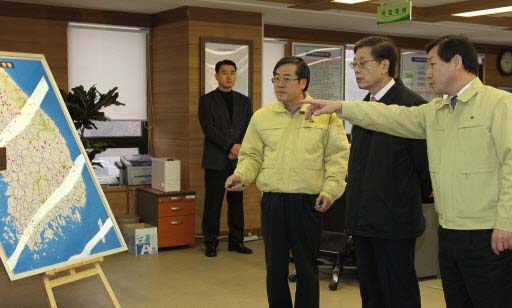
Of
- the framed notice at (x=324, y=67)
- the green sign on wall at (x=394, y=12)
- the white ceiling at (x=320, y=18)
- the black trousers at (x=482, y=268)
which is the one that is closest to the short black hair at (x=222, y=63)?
the white ceiling at (x=320, y=18)

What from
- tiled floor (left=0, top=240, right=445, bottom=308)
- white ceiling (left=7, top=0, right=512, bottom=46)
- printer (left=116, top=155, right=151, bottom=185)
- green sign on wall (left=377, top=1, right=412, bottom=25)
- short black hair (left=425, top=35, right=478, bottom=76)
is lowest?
tiled floor (left=0, top=240, right=445, bottom=308)

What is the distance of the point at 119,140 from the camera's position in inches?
286

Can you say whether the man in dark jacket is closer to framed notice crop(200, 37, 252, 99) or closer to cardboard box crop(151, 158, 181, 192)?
cardboard box crop(151, 158, 181, 192)

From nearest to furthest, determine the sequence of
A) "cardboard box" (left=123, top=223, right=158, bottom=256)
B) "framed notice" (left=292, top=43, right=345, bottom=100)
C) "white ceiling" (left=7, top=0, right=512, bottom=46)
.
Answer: "cardboard box" (left=123, top=223, right=158, bottom=256)
"white ceiling" (left=7, top=0, right=512, bottom=46)
"framed notice" (left=292, top=43, right=345, bottom=100)

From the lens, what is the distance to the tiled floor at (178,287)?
4.65m

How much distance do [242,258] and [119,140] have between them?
216 centimetres

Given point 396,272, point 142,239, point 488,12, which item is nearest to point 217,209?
point 142,239

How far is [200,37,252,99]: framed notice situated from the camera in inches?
268

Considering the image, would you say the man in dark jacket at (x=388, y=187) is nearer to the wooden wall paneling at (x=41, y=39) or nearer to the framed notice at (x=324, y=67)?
the wooden wall paneling at (x=41, y=39)

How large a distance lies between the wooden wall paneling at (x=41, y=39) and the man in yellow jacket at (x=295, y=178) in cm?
380

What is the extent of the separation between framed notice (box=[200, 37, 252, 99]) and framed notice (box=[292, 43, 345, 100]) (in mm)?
1370

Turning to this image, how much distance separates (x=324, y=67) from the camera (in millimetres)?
8500

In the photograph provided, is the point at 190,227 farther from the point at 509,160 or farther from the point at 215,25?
the point at 509,160

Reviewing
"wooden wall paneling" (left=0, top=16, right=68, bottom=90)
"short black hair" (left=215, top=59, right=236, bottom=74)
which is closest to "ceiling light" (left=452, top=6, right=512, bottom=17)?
"short black hair" (left=215, top=59, right=236, bottom=74)
